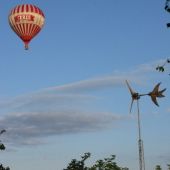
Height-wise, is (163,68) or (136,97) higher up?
(136,97)

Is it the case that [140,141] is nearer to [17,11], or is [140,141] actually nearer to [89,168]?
[17,11]

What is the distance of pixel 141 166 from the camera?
40250 mm

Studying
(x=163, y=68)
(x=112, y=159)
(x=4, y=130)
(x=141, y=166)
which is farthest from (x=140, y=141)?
(x=112, y=159)

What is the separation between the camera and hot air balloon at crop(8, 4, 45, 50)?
3310 inches

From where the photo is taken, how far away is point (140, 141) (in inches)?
1617

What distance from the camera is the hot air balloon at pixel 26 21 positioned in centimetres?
8406

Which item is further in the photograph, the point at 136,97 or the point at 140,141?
the point at 136,97

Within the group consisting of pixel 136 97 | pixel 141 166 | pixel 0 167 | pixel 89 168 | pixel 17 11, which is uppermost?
pixel 17 11

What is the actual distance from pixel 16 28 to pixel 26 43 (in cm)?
280

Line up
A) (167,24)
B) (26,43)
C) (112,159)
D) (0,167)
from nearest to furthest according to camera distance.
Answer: (167,24)
(26,43)
(0,167)
(112,159)

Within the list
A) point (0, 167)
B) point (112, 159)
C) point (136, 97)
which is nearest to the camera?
point (136, 97)

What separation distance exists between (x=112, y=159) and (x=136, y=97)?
76271 millimetres

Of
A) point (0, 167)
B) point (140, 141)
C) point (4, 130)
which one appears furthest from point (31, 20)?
point (140, 141)

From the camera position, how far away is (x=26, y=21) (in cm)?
8400
